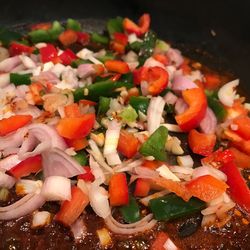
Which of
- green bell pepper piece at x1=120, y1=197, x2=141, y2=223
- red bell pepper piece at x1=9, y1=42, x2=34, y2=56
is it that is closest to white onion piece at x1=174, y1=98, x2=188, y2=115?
green bell pepper piece at x1=120, y1=197, x2=141, y2=223

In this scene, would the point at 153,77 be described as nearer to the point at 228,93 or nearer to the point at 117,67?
the point at 117,67

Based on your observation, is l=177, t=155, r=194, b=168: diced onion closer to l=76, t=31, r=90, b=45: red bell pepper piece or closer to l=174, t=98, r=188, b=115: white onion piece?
l=174, t=98, r=188, b=115: white onion piece

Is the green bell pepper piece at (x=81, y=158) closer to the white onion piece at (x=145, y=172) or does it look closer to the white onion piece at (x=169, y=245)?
the white onion piece at (x=145, y=172)

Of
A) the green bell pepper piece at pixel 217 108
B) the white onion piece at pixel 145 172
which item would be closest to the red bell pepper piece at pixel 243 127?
the green bell pepper piece at pixel 217 108

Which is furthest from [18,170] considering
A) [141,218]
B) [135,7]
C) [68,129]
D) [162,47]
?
[135,7]

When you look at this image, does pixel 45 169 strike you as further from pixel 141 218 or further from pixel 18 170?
pixel 141 218

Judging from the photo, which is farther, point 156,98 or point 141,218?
point 156,98
